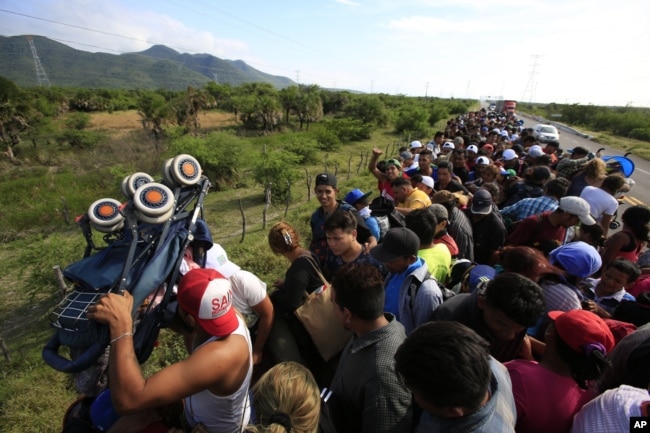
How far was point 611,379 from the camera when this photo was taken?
196cm

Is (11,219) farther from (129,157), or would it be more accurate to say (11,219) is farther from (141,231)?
(141,231)

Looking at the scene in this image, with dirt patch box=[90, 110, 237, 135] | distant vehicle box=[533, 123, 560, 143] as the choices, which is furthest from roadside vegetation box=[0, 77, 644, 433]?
distant vehicle box=[533, 123, 560, 143]

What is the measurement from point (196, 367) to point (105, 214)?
1.09 meters

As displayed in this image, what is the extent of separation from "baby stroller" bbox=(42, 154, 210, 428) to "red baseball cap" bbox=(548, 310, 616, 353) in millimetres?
2113

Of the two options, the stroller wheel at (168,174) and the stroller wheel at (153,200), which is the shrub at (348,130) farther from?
the stroller wheel at (153,200)

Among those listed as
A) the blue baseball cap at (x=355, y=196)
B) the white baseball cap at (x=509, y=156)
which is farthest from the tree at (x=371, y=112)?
the blue baseball cap at (x=355, y=196)

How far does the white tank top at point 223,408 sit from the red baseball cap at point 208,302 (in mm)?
109

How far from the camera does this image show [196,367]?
148cm

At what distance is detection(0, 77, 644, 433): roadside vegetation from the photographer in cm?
434

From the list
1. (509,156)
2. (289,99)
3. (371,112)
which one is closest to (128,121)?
(289,99)

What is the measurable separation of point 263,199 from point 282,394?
37.8 feet

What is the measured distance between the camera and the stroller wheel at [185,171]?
1.93m

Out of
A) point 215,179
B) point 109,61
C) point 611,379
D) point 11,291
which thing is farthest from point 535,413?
point 109,61

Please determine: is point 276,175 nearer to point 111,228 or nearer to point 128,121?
point 111,228
